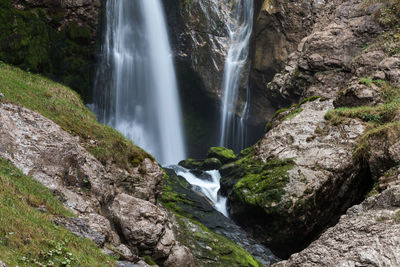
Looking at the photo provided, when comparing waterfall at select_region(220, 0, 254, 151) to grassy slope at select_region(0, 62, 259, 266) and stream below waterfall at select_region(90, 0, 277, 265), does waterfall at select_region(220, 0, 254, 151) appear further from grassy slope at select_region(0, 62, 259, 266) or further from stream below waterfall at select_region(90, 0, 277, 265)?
grassy slope at select_region(0, 62, 259, 266)

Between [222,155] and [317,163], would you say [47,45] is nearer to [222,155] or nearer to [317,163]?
[222,155]

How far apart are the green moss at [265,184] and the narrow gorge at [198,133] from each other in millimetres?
68

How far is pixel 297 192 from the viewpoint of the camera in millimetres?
12383

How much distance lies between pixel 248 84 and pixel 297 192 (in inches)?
868

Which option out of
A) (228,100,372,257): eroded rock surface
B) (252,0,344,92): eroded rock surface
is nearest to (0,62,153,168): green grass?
(228,100,372,257): eroded rock surface

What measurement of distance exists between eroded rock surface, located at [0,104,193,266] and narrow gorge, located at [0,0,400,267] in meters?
0.04

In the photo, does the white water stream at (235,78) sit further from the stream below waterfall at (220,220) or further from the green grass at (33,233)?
the green grass at (33,233)

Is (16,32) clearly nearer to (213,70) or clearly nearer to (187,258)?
(187,258)

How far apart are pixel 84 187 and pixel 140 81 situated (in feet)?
74.8

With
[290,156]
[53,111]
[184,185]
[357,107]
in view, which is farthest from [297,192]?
[53,111]

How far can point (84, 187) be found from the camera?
808cm

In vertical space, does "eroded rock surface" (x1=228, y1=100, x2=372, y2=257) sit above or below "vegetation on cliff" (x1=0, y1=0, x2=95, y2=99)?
below

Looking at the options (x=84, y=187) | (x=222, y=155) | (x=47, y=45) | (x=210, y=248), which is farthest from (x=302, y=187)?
(x=47, y=45)

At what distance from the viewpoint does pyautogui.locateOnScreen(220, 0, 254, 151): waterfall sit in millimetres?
33188
